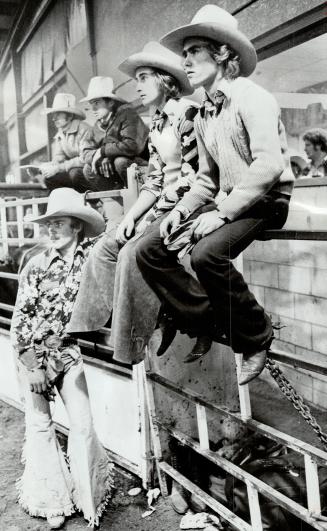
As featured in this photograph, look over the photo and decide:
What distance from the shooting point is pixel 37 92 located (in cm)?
304

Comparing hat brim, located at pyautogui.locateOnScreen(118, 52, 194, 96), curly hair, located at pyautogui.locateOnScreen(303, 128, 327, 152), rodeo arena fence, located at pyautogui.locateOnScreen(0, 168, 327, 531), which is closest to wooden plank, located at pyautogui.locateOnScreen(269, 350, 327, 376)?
rodeo arena fence, located at pyautogui.locateOnScreen(0, 168, 327, 531)

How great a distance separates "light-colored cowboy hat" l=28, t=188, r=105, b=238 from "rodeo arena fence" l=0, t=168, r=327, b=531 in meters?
0.17

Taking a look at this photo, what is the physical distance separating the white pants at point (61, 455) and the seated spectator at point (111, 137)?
106 cm

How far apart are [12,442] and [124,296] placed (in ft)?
7.88

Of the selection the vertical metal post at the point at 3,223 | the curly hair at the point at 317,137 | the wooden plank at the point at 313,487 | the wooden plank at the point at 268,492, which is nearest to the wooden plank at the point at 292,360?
the wooden plank at the point at 313,487

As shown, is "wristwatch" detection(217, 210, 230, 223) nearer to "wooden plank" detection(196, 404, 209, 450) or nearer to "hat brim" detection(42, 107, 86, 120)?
"wooden plank" detection(196, 404, 209, 450)

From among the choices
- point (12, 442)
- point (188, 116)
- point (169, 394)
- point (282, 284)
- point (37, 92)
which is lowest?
point (12, 442)

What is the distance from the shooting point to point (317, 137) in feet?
6.40

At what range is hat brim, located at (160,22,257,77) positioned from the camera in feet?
5.61

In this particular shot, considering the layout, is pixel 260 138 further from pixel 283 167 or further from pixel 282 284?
pixel 282 284

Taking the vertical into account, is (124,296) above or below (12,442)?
above

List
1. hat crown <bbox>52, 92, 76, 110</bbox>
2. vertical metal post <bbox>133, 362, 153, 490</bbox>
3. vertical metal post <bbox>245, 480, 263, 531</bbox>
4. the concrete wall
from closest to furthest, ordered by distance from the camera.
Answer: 1. vertical metal post <bbox>245, 480, 263, 531</bbox>
2. the concrete wall
3. hat crown <bbox>52, 92, 76, 110</bbox>
4. vertical metal post <bbox>133, 362, 153, 490</bbox>

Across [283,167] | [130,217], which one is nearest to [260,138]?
[283,167]

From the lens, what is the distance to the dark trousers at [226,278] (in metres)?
1.71
